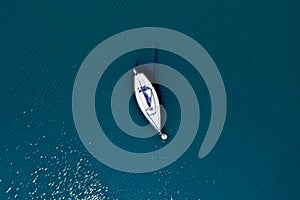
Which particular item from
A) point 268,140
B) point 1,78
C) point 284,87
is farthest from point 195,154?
point 1,78

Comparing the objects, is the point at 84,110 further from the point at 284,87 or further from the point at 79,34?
the point at 284,87

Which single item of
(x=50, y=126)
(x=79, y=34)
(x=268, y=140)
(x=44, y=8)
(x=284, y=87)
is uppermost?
(x=44, y=8)

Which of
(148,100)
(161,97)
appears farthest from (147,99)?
(161,97)

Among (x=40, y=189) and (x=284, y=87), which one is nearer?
(x=40, y=189)

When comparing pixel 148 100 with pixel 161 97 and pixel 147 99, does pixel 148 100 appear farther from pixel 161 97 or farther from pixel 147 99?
pixel 161 97
